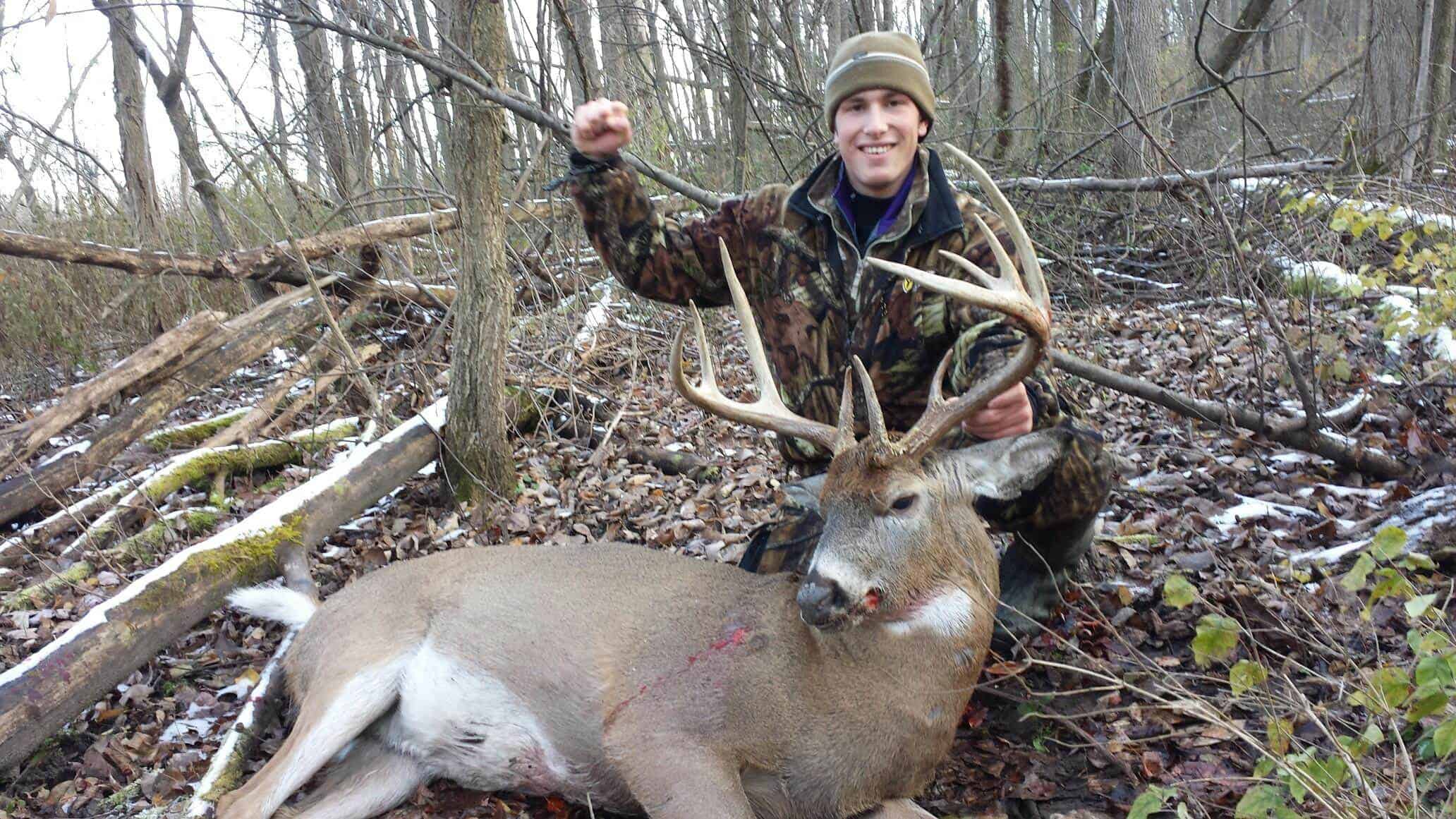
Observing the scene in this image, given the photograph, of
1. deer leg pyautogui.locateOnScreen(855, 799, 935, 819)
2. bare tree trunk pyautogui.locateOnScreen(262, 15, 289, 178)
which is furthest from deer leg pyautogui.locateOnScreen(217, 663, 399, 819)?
bare tree trunk pyautogui.locateOnScreen(262, 15, 289, 178)

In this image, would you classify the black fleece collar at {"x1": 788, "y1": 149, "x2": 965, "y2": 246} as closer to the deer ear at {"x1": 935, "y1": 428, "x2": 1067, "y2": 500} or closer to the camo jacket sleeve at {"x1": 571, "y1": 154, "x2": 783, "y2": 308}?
the camo jacket sleeve at {"x1": 571, "y1": 154, "x2": 783, "y2": 308}

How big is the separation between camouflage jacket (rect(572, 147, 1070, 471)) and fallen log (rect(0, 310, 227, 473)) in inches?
142

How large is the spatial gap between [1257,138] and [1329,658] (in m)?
8.53

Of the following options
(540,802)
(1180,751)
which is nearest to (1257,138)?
(1180,751)

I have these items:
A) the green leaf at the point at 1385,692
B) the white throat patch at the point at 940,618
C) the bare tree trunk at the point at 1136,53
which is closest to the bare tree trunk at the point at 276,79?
the white throat patch at the point at 940,618

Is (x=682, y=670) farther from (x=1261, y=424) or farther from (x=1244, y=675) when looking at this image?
(x=1261, y=424)

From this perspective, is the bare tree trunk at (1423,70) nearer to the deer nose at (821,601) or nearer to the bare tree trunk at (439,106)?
the deer nose at (821,601)

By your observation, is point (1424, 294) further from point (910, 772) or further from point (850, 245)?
point (910, 772)

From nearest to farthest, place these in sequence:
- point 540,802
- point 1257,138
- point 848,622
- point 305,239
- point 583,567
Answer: point 848,622 → point 540,802 → point 583,567 → point 305,239 → point 1257,138

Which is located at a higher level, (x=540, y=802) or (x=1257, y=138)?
(x=1257, y=138)

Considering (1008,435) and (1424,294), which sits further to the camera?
(1424,294)

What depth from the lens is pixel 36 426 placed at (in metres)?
5.88

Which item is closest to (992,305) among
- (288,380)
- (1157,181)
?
(1157,181)

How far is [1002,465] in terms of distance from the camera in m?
3.15
